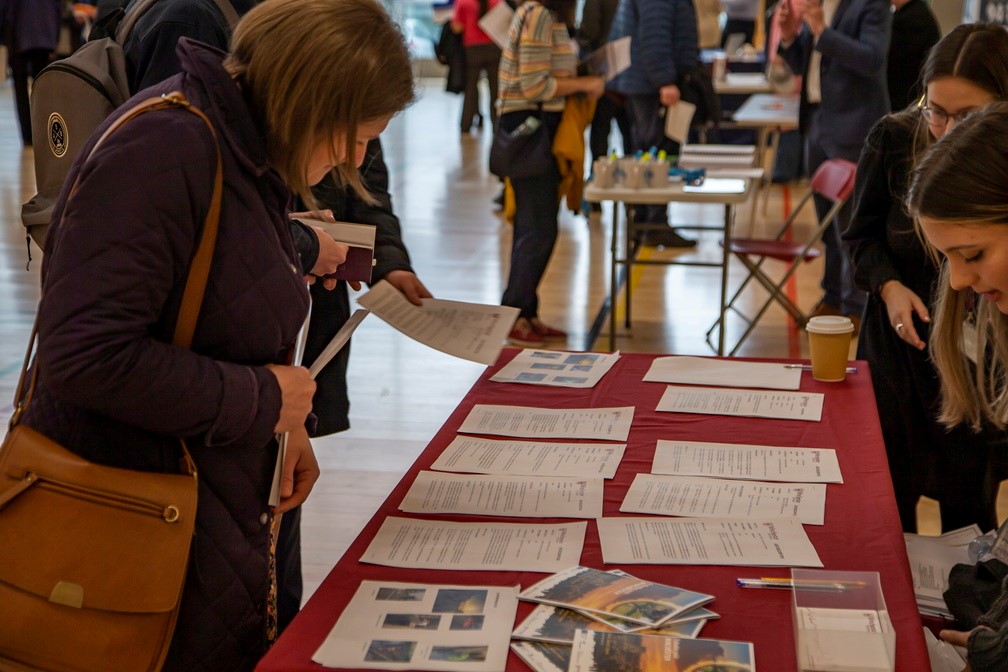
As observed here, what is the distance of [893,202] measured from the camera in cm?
263

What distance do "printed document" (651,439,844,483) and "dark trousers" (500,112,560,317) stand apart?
3.08 m

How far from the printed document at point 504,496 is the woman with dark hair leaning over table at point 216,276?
0.30m

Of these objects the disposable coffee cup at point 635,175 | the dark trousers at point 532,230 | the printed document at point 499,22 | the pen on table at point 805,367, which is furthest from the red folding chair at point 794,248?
the pen on table at point 805,367

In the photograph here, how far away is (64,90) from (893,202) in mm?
1826

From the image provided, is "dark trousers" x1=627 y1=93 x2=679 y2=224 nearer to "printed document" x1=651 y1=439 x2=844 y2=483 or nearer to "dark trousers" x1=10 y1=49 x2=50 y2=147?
"printed document" x1=651 y1=439 x2=844 y2=483

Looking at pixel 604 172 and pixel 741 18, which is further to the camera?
pixel 741 18

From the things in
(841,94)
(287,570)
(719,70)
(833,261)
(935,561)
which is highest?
(841,94)

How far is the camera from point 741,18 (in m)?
12.0

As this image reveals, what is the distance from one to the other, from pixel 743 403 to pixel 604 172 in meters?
2.76

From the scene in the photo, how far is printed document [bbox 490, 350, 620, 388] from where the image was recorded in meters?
2.37

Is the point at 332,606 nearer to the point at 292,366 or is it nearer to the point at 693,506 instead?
the point at 292,366

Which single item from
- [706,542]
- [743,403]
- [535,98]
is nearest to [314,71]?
[706,542]

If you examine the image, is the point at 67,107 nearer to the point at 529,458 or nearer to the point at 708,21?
the point at 529,458

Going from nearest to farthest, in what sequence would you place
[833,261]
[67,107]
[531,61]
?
[67,107], [531,61], [833,261]
